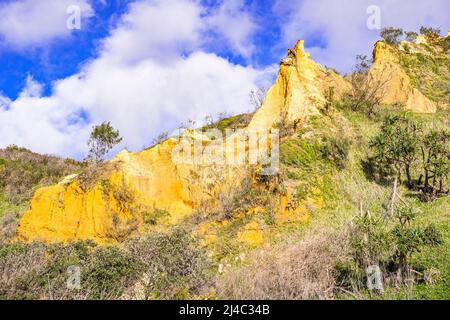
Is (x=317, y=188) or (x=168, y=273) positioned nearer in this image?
(x=168, y=273)

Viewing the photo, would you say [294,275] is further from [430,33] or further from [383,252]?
[430,33]

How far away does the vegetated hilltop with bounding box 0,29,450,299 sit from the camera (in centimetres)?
979

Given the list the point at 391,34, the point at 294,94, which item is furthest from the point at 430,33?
the point at 294,94

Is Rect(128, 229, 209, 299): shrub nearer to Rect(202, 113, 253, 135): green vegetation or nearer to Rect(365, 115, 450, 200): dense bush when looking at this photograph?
Rect(365, 115, 450, 200): dense bush

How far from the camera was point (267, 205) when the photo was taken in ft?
53.9

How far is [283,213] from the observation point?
52.9 feet

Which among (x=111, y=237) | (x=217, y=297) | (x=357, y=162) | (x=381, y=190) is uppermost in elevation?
(x=357, y=162)

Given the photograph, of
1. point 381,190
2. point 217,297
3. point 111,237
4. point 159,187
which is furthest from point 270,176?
point 217,297

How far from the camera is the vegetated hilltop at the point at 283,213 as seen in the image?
9789 millimetres

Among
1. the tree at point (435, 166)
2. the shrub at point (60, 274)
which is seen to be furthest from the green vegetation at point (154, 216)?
the tree at point (435, 166)

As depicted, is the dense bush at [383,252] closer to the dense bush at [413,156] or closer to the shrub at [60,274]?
the shrub at [60,274]
